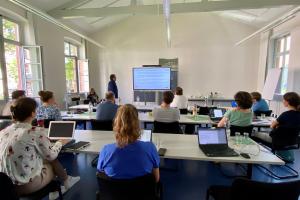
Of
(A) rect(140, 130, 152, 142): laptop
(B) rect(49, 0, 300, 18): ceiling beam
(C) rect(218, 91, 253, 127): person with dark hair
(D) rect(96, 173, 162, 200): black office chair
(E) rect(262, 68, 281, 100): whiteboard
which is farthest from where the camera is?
(E) rect(262, 68, 281, 100): whiteboard

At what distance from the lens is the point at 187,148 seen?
84.4 inches

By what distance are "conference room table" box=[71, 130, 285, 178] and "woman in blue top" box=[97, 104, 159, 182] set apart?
22.2 inches

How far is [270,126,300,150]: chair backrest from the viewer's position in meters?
2.80

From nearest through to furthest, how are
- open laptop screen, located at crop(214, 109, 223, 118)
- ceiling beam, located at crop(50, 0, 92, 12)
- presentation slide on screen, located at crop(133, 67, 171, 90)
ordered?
open laptop screen, located at crop(214, 109, 223, 118) < ceiling beam, located at crop(50, 0, 92, 12) < presentation slide on screen, located at crop(133, 67, 171, 90)

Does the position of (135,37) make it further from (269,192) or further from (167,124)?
(269,192)

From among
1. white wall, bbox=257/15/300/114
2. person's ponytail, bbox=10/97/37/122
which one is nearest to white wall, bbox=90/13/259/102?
white wall, bbox=257/15/300/114

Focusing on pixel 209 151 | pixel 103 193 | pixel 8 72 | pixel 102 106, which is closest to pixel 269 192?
pixel 209 151

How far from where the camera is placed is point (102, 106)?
334 centimetres

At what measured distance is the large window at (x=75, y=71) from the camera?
755cm

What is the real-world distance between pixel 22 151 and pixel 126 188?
0.90 m

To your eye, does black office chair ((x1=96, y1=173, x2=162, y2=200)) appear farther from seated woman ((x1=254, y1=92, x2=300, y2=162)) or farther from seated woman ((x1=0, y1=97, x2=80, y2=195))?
seated woman ((x1=254, y1=92, x2=300, y2=162))

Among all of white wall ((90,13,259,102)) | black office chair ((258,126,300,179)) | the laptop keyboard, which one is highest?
white wall ((90,13,259,102))

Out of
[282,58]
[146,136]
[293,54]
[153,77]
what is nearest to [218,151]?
[146,136]

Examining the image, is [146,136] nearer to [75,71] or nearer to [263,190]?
[263,190]
